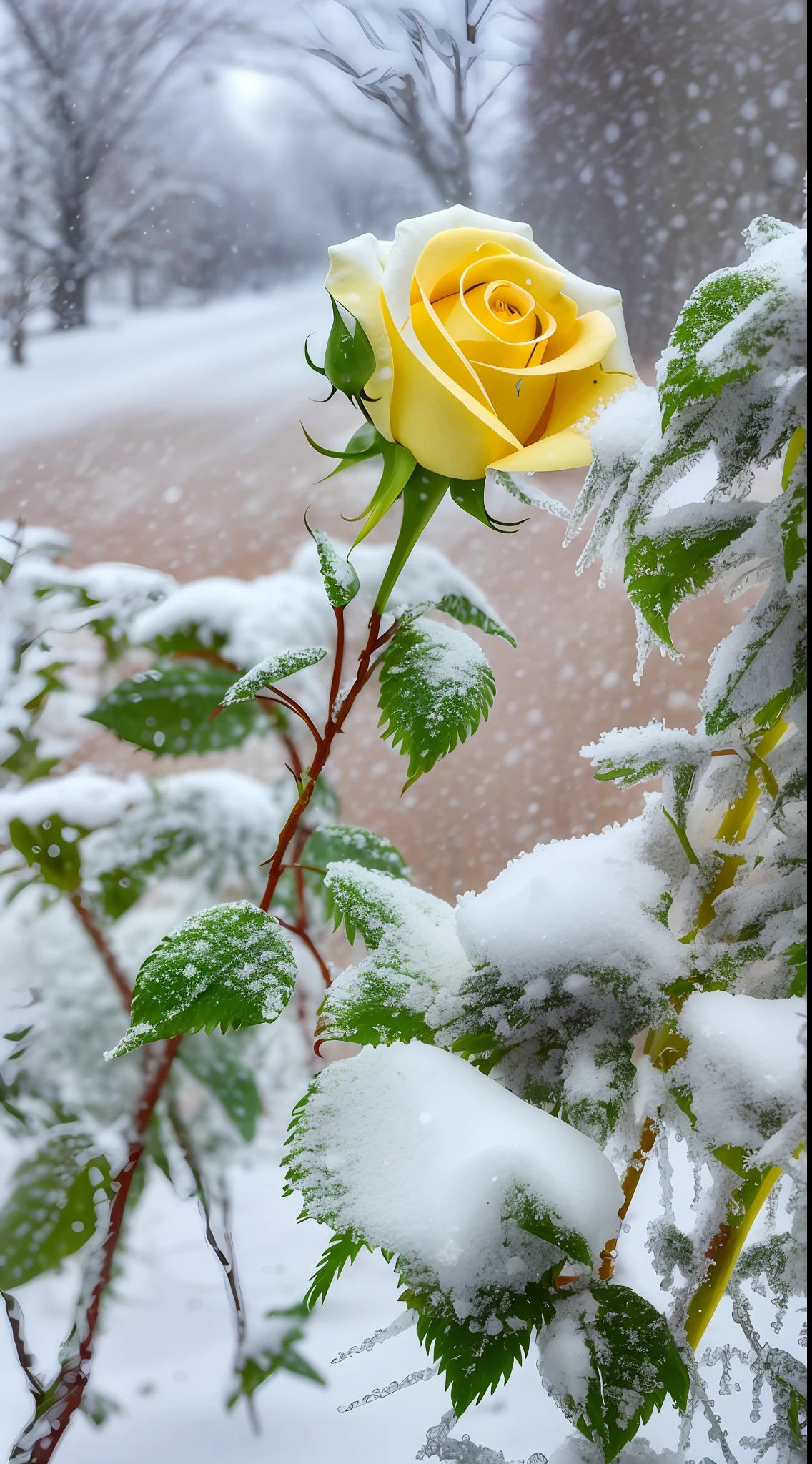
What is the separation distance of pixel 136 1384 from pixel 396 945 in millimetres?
296

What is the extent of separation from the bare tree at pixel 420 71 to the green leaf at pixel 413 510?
11.5 inches

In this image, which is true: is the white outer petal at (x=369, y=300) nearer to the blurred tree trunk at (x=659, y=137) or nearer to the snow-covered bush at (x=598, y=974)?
the snow-covered bush at (x=598, y=974)

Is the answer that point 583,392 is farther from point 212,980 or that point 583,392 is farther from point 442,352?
point 212,980

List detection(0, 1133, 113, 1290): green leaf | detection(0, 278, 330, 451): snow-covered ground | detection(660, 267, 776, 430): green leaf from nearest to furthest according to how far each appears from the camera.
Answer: detection(660, 267, 776, 430): green leaf → detection(0, 1133, 113, 1290): green leaf → detection(0, 278, 330, 451): snow-covered ground

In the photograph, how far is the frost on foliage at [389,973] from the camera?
8.0 inches

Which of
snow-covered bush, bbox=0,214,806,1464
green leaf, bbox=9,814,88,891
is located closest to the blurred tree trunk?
snow-covered bush, bbox=0,214,806,1464

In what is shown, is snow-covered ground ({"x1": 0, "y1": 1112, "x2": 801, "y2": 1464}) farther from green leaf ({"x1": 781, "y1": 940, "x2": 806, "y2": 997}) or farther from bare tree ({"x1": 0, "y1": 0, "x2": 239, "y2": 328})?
bare tree ({"x1": 0, "y1": 0, "x2": 239, "y2": 328})

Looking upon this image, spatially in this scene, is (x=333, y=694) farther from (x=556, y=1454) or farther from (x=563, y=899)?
(x=556, y=1454)

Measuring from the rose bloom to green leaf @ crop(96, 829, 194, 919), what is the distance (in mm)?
280

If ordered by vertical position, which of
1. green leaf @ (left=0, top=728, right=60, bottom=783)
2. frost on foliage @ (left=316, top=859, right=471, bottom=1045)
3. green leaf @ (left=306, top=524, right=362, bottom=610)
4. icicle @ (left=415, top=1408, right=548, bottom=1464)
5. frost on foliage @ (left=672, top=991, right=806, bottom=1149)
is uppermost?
green leaf @ (left=0, top=728, right=60, bottom=783)

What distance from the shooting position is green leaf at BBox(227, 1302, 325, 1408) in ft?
1.22

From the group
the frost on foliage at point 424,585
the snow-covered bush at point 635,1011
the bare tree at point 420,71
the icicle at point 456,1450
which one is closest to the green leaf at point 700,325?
the snow-covered bush at point 635,1011

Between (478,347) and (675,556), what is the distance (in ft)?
0.28

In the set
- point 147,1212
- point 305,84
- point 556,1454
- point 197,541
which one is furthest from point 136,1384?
point 305,84
